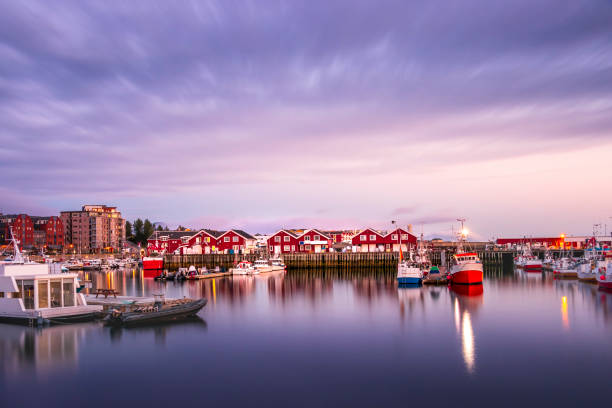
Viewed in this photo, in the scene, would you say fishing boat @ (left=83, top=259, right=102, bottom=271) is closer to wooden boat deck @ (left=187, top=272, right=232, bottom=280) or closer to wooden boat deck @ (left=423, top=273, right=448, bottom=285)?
wooden boat deck @ (left=187, top=272, right=232, bottom=280)

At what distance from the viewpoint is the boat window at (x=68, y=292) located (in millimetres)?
29812

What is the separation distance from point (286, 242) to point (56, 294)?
222 ft

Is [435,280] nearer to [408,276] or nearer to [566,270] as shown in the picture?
[408,276]

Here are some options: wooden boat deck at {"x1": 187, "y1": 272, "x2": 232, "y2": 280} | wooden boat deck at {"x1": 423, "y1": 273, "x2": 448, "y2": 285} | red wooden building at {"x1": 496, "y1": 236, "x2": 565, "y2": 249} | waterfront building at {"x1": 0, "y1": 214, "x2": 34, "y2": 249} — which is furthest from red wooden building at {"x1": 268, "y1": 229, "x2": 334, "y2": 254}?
red wooden building at {"x1": 496, "y1": 236, "x2": 565, "y2": 249}

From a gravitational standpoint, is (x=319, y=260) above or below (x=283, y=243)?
below

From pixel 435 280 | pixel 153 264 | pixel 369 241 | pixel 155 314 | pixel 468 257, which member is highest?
pixel 369 241

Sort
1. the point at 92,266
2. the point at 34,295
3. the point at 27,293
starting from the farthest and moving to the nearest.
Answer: the point at 92,266
the point at 27,293
the point at 34,295

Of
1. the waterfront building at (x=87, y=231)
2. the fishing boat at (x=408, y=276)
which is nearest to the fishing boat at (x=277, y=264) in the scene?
the fishing boat at (x=408, y=276)

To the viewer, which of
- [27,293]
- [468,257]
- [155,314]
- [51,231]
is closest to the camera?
[27,293]

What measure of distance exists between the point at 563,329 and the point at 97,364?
24731 mm

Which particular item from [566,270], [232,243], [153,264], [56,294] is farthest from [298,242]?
[56,294]

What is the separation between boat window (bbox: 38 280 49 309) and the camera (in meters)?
28.7

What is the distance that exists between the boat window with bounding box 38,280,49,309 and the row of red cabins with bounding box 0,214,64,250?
10606 centimetres

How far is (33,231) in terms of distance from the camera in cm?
13225
